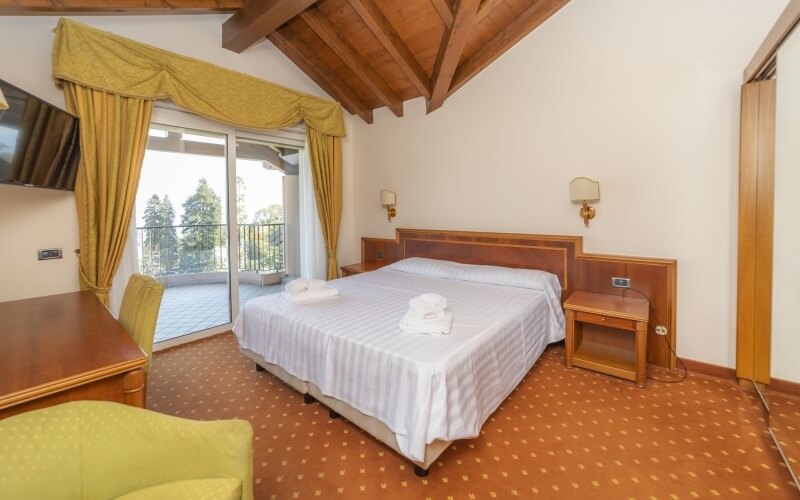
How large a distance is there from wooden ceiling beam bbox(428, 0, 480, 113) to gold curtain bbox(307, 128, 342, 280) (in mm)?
1365

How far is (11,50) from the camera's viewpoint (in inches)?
92.7

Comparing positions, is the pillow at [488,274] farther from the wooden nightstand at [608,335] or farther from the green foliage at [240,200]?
the green foliage at [240,200]

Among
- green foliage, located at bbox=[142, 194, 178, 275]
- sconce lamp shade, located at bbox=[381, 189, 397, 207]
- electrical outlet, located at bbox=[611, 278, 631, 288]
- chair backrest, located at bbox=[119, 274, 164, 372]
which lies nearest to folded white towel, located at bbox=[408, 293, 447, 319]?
chair backrest, located at bbox=[119, 274, 164, 372]

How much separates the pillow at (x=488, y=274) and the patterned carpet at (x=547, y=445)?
74 cm

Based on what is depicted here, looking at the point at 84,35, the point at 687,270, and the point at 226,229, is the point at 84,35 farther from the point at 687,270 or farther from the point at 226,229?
the point at 687,270

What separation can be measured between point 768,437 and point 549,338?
1.29 m

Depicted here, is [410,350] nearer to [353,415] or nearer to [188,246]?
[353,415]

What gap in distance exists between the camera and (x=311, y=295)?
2547 millimetres

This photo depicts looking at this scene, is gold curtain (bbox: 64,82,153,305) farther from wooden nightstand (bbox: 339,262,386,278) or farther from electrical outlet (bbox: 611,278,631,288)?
electrical outlet (bbox: 611,278,631,288)

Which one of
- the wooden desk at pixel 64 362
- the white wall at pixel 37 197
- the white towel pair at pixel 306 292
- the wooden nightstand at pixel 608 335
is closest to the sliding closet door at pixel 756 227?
the wooden nightstand at pixel 608 335

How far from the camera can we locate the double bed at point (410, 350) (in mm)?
1563

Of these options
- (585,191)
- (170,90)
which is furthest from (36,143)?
(585,191)

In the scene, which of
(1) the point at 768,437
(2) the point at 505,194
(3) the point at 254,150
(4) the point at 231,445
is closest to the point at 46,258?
(3) the point at 254,150

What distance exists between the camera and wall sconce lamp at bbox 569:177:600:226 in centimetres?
279
